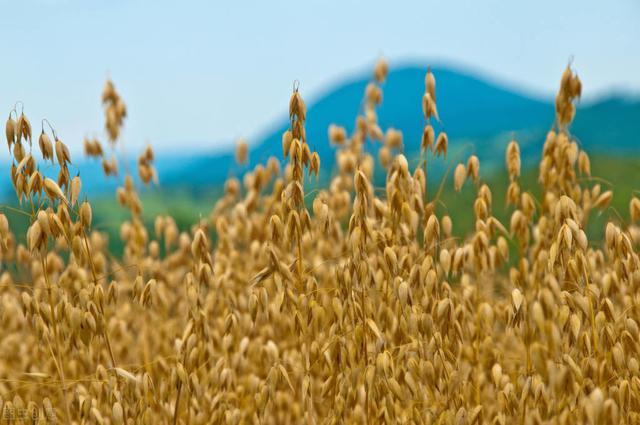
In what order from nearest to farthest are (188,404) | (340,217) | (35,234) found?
(35,234) → (188,404) → (340,217)

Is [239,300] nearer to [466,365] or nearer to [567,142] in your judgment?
[466,365]

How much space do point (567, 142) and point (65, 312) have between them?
85.9 inches

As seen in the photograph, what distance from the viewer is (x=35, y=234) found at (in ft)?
8.04

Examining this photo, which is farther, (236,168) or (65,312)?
(236,168)

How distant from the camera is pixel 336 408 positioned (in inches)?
105

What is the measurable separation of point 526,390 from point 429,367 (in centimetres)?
33

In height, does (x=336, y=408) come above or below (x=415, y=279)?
below

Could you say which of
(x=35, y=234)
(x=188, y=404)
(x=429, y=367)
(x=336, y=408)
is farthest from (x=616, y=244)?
(x=35, y=234)

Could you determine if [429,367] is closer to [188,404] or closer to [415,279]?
[415,279]

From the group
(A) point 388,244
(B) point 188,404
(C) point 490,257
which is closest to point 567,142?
(C) point 490,257

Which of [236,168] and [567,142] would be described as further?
[236,168]

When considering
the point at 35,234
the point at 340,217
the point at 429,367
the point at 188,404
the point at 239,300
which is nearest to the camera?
the point at 35,234

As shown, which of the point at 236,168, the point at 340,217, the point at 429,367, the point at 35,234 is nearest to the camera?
the point at 35,234

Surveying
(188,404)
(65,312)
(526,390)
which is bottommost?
(188,404)
